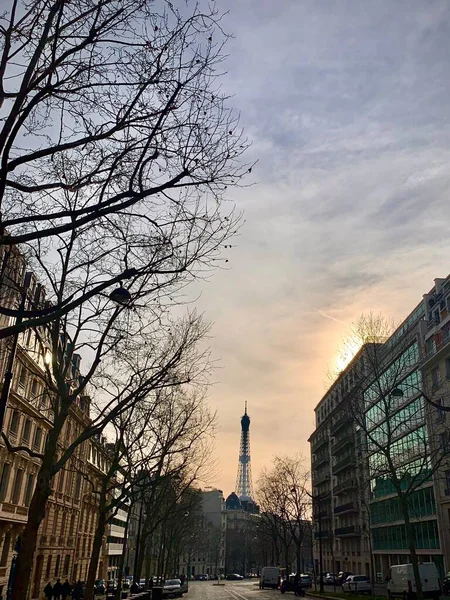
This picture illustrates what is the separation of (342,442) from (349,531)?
1041cm

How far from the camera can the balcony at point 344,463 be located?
63403mm

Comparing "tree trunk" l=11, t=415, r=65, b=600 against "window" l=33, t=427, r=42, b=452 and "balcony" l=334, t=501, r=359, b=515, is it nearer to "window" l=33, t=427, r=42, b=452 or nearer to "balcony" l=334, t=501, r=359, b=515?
"window" l=33, t=427, r=42, b=452

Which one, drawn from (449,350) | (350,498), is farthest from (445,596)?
(350,498)

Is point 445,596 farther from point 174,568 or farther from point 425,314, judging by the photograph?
point 174,568

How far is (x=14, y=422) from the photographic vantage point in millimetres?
28859

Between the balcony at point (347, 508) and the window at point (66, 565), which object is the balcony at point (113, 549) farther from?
the balcony at point (347, 508)

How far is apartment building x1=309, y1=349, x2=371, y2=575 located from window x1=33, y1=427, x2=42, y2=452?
29.5 metres

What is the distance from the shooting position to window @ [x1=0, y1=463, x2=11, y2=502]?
2709 centimetres

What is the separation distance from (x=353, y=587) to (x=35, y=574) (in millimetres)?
23378

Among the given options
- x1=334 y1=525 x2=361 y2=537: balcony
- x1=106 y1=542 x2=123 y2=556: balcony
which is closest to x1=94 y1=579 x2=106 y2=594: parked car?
x1=106 y1=542 x2=123 y2=556: balcony

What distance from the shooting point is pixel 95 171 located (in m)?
7.98

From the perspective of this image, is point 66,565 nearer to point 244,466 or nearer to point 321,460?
point 321,460

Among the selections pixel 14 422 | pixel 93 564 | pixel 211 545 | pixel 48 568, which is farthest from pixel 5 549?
pixel 211 545

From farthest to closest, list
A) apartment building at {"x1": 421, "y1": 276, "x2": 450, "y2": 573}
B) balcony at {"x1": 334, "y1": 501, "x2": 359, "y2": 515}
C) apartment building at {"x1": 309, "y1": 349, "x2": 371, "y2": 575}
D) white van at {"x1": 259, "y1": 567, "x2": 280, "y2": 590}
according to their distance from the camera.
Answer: balcony at {"x1": 334, "y1": 501, "x2": 359, "y2": 515} → apartment building at {"x1": 309, "y1": 349, "x2": 371, "y2": 575} → white van at {"x1": 259, "y1": 567, "x2": 280, "y2": 590} → apartment building at {"x1": 421, "y1": 276, "x2": 450, "y2": 573}
